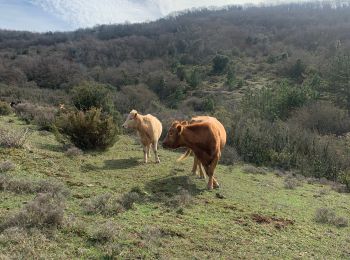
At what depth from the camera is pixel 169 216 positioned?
7.38m

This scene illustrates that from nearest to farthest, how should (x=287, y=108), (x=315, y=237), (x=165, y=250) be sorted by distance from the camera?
(x=165, y=250)
(x=315, y=237)
(x=287, y=108)

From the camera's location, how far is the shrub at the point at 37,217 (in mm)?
5748

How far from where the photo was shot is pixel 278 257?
20.1 feet

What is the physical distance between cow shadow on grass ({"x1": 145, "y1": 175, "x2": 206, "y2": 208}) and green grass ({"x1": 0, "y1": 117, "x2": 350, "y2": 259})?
26 mm

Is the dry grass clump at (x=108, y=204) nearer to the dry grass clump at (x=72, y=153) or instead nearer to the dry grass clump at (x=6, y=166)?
the dry grass clump at (x=6, y=166)

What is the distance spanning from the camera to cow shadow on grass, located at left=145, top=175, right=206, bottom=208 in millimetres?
8289

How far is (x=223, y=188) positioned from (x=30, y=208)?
554cm

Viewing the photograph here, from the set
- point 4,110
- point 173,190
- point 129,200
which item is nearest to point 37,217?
point 129,200

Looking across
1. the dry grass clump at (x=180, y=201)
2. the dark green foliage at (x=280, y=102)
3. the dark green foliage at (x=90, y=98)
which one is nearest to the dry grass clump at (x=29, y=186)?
the dry grass clump at (x=180, y=201)

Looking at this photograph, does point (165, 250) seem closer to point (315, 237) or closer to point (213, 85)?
point (315, 237)

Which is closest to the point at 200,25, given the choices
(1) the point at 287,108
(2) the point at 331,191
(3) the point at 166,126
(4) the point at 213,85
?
(4) the point at 213,85

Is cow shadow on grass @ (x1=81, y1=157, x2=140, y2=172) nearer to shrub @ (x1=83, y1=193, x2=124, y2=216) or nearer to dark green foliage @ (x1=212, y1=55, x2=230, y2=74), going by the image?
shrub @ (x1=83, y1=193, x2=124, y2=216)

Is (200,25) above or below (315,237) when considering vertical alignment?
above

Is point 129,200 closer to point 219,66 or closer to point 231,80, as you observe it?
point 231,80
